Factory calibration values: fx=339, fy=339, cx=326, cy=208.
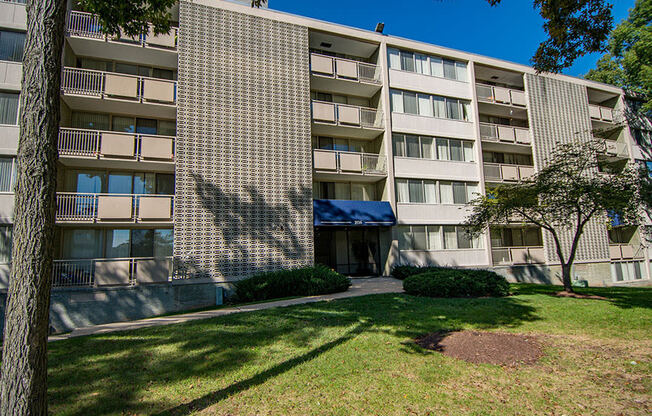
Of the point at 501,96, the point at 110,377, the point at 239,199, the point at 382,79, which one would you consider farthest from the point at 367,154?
the point at 110,377

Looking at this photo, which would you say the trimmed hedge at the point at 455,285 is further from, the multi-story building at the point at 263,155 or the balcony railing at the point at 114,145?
the balcony railing at the point at 114,145

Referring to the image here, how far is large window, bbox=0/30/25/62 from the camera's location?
1419 centimetres

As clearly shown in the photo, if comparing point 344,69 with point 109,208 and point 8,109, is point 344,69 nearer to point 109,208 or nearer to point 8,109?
point 109,208

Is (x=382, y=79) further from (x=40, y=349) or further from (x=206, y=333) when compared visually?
(x=40, y=349)

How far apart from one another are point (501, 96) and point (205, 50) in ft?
61.8

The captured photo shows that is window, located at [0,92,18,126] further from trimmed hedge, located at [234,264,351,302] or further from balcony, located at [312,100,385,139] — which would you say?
balcony, located at [312,100,385,139]

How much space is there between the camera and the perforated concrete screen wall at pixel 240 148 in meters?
14.9

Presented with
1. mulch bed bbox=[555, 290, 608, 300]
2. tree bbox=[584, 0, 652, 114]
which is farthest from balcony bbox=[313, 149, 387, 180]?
tree bbox=[584, 0, 652, 114]

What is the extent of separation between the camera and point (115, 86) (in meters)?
14.9

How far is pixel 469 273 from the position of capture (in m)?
12.8

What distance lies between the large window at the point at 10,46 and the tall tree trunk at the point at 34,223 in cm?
1480

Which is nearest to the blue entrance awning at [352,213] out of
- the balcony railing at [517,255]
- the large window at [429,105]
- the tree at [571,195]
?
the tree at [571,195]

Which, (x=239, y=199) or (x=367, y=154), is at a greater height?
(x=367, y=154)

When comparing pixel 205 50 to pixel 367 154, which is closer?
pixel 205 50
